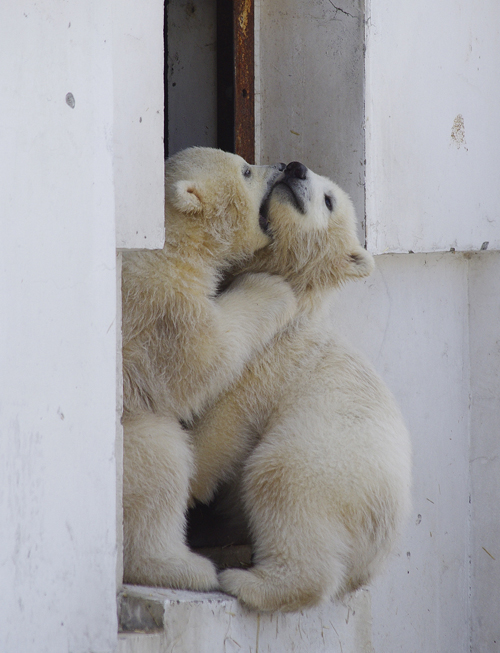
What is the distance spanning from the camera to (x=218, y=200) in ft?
10.7

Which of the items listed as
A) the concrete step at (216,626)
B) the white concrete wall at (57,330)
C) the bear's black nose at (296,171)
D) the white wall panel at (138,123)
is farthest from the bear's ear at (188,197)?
the concrete step at (216,626)

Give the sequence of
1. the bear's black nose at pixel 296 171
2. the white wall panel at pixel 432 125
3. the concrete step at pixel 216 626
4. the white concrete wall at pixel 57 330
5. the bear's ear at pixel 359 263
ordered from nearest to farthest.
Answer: the white concrete wall at pixel 57 330 → the concrete step at pixel 216 626 → the bear's black nose at pixel 296 171 → the bear's ear at pixel 359 263 → the white wall panel at pixel 432 125

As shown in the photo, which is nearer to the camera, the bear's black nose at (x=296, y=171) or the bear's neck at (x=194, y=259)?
the bear's neck at (x=194, y=259)

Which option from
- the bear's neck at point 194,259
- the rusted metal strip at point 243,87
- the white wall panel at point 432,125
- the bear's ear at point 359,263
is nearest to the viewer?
the bear's neck at point 194,259

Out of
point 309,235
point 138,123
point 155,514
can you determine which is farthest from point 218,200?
point 155,514

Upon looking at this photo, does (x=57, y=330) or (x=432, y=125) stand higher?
(x=432, y=125)

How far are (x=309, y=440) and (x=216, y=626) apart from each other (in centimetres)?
76

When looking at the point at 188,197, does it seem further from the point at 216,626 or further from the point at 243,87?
the point at 216,626

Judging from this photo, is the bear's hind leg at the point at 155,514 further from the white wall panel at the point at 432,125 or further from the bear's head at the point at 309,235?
the white wall panel at the point at 432,125

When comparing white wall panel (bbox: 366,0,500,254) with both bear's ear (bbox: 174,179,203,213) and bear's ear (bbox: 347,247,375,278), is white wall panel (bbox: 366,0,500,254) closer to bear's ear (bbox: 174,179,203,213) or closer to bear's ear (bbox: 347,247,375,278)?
bear's ear (bbox: 347,247,375,278)

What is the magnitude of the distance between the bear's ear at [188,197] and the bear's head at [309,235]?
0.33 m

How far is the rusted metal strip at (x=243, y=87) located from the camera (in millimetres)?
4355

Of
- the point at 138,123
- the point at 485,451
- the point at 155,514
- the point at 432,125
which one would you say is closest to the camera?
the point at 138,123

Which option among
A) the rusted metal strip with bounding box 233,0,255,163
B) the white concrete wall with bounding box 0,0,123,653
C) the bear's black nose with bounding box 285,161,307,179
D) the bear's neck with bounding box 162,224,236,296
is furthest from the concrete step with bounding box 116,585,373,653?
the rusted metal strip with bounding box 233,0,255,163
